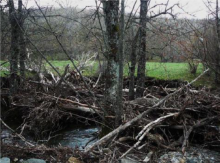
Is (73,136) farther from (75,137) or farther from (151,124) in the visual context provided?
(151,124)

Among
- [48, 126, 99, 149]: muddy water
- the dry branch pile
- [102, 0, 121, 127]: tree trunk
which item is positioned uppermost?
[102, 0, 121, 127]: tree trunk

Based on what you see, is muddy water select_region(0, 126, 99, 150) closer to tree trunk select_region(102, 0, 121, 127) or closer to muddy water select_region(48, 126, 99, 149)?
muddy water select_region(48, 126, 99, 149)

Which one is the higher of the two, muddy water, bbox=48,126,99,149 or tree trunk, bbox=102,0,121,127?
tree trunk, bbox=102,0,121,127

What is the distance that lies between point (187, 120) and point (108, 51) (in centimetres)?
293

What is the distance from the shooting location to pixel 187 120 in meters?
7.11

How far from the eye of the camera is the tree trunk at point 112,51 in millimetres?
5785

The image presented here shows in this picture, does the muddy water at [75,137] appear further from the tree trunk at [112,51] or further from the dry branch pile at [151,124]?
the tree trunk at [112,51]

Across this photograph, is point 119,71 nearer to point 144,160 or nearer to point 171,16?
point 144,160

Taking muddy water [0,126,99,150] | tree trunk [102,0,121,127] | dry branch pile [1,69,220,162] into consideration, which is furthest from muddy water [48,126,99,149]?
tree trunk [102,0,121,127]

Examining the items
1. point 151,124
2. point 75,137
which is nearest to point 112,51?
point 151,124

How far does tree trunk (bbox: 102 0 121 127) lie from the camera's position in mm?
5785

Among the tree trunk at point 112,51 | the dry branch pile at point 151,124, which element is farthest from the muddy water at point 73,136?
the tree trunk at point 112,51

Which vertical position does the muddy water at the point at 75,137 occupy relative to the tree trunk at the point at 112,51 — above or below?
below

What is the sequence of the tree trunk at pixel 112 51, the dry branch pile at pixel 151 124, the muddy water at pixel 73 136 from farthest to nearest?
the muddy water at pixel 73 136
the tree trunk at pixel 112 51
the dry branch pile at pixel 151 124
